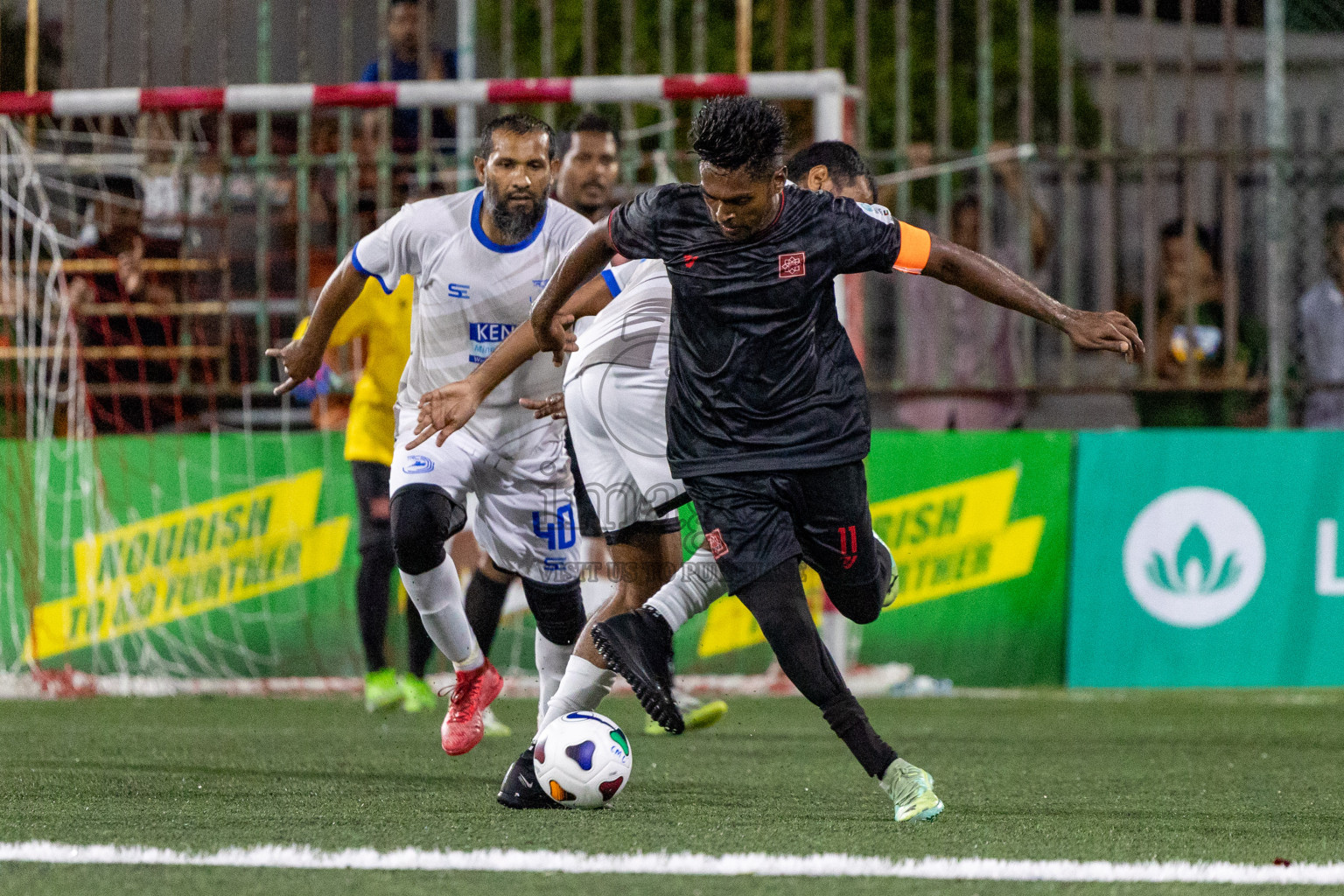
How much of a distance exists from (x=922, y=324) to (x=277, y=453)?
347 cm

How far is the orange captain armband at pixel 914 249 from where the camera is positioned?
4.45 meters

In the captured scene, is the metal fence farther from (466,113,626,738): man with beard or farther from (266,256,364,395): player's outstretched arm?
(266,256,364,395): player's outstretched arm

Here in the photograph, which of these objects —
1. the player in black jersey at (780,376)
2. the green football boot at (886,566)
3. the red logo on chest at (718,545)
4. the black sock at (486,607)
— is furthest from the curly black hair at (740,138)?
the black sock at (486,607)

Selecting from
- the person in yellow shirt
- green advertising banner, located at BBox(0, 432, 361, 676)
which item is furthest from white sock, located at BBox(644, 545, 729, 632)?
green advertising banner, located at BBox(0, 432, 361, 676)

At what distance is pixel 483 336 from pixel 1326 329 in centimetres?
573

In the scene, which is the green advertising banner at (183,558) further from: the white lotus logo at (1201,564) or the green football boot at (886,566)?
the green football boot at (886,566)

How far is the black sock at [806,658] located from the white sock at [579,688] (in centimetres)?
72

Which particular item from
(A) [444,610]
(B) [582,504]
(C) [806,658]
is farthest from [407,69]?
(C) [806,658]

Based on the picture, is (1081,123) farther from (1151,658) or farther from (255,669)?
(255,669)

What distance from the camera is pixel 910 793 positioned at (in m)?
4.29

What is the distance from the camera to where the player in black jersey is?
4.37 meters

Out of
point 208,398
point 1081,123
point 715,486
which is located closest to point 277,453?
point 208,398

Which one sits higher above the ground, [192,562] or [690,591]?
[690,591]

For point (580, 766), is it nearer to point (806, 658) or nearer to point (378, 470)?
point (806, 658)
